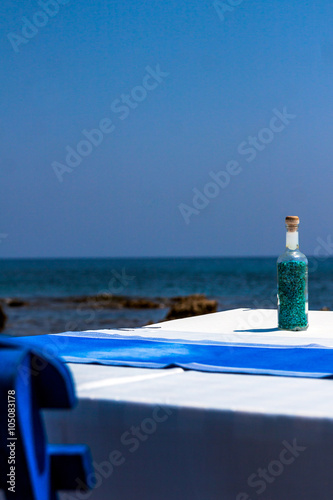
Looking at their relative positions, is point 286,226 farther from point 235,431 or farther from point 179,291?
point 179,291

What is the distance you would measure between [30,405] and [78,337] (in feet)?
2.90

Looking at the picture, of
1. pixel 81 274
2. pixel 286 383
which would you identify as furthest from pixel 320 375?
pixel 81 274

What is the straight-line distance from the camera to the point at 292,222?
1677 mm

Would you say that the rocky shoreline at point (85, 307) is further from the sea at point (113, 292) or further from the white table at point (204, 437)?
the white table at point (204, 437)

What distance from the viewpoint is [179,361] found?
45.5 inches

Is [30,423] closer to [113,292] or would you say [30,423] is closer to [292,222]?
[292,222]

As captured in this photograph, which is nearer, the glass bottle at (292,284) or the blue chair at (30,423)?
the blue chair at (30,423)

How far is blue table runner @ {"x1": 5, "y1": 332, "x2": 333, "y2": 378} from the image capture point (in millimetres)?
1096

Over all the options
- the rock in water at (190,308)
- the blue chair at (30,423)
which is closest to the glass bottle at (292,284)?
the blue chair at (30,423)

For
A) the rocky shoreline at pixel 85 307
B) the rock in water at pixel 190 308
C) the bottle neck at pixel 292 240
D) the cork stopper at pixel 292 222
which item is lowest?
the rocky shoreline at pixel 85 307

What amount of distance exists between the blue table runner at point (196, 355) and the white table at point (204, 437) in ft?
0.39

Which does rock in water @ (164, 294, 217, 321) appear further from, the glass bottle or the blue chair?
the blue chair

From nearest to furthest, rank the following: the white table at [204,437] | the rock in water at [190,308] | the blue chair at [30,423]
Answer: the blue chair at [30,423] → the white table at [204,437] → the rock in water at [190,308]

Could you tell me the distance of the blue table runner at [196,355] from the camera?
1096 millimetres
